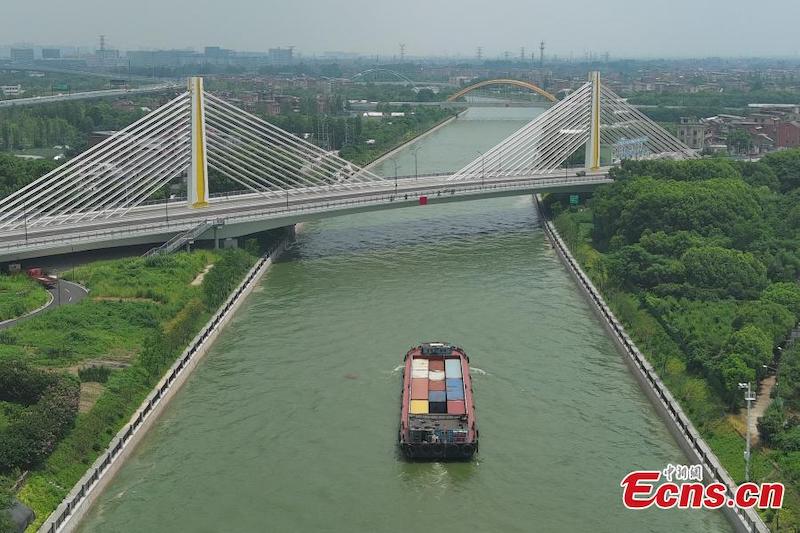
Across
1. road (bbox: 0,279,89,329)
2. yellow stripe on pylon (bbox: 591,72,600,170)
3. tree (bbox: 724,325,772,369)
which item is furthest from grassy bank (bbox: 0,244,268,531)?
yellow stripe on pylon (bbox: 591,72,600,170)

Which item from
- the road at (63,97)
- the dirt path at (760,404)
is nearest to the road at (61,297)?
the dirt path at (760,404)

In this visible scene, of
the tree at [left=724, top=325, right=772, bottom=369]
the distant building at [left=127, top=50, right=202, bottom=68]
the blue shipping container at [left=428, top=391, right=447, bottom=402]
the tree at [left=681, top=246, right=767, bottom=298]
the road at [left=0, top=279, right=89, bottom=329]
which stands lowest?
the blue shipping container at [left=428, top=391, right=447, bottom=402]

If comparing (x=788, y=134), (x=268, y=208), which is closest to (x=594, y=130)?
(x=268, y=208)

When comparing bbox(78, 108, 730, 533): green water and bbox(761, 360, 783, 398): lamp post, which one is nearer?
bbox(78, 108, 730, 533): green water

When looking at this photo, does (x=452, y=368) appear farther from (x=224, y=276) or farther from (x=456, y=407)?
(x=224, y=276)

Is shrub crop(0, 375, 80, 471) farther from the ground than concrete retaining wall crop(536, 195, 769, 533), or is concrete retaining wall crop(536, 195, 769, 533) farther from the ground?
shrub crop(0, 375, 80, 471)

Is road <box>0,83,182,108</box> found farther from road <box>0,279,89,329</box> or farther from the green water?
the green water

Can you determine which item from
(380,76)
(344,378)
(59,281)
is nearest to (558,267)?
(344,378)

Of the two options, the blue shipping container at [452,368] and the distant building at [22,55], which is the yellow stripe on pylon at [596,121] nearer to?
the blue shipping container at [452,368]
